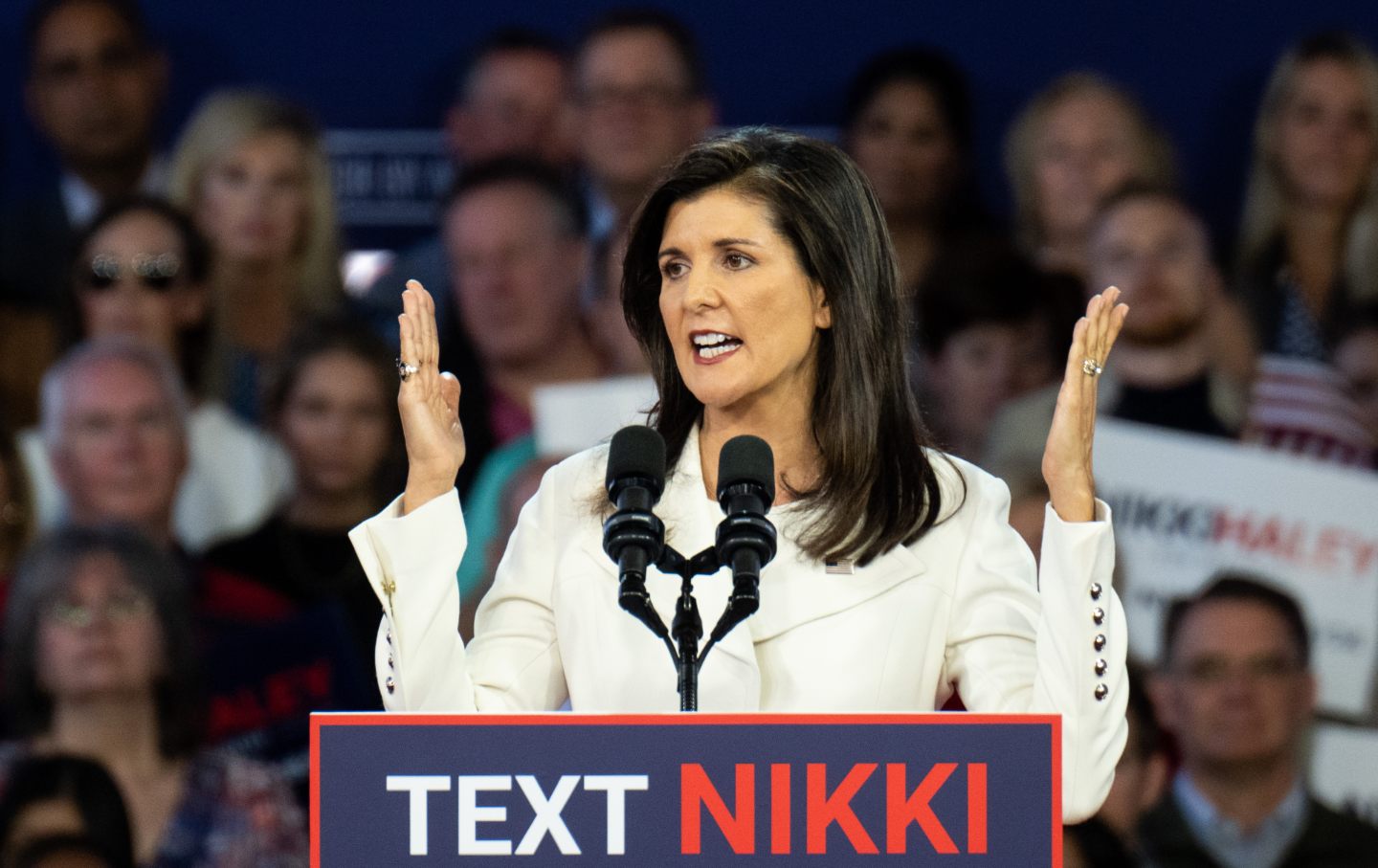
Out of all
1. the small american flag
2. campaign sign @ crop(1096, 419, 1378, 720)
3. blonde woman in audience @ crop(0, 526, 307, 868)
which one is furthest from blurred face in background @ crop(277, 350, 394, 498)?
the small american flag

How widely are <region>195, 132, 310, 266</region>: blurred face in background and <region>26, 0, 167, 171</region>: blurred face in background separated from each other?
0.91 ft

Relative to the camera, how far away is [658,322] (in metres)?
2.36

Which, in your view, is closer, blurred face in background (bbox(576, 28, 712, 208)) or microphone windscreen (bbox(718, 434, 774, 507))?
microphone windscreen (bbox(718, 434, 774, 507))

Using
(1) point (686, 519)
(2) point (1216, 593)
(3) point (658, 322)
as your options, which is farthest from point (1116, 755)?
(2) point (1216, 593)

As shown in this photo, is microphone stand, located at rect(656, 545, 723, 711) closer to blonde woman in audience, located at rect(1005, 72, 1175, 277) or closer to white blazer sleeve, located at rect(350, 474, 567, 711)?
white blazer sleeve, located at rect(350, 474, 567, 711)

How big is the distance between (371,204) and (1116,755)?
3591 millimetres

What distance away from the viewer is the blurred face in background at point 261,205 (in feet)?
17.4

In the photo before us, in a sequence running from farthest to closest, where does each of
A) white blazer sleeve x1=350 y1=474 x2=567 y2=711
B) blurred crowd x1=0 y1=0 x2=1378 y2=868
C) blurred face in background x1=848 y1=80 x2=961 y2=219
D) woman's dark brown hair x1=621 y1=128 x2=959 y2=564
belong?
blurred face in background x1=848 y1=80 x2=961 y2=219
blurred crowd x1=0 y1=0 x2=1378 y2=868
woman's dark brown hair x1=621 y1=128 x2=959 y2=564
white blazer sleeve x1=350 y1=474 x2=567 y2=711

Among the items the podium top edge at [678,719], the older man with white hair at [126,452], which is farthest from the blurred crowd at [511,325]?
the podium top edge at [678,719]

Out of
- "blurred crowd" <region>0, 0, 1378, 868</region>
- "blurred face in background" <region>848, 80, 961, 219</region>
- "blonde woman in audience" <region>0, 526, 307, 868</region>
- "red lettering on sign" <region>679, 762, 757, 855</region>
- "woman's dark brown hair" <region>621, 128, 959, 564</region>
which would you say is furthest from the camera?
"blurred face in background" <region>848, 80, 961, 219</region>

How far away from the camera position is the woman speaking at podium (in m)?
2.07

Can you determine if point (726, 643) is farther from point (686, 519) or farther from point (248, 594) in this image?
point (248, 594)

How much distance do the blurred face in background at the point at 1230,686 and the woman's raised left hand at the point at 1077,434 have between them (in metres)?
3.19

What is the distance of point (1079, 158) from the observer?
17.6ft
